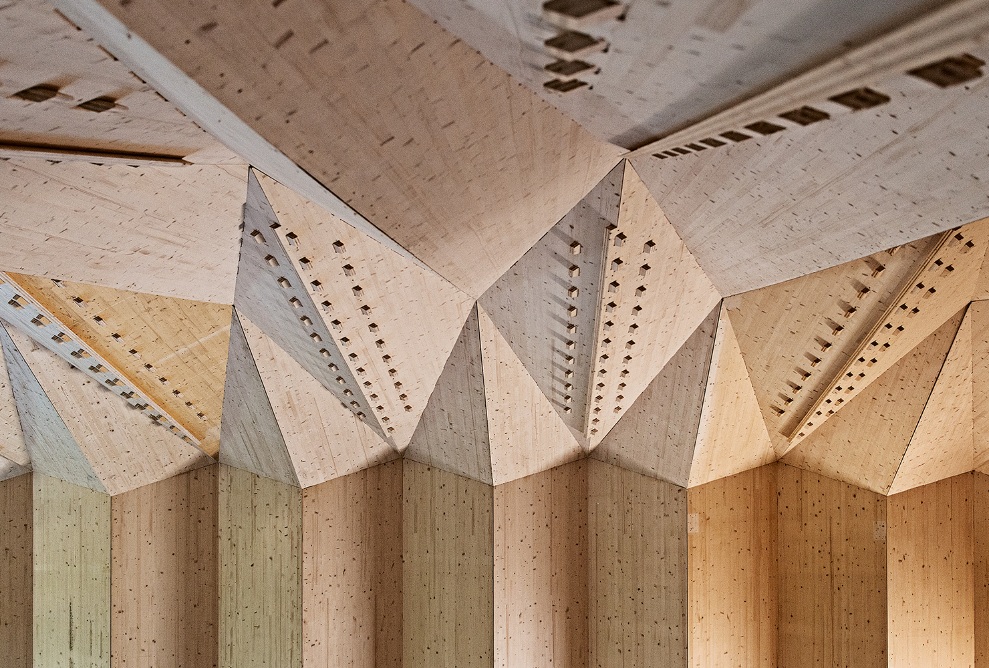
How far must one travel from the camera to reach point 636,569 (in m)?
13.1

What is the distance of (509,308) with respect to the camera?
374 inches

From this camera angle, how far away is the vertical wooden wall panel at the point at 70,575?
41.2 ft

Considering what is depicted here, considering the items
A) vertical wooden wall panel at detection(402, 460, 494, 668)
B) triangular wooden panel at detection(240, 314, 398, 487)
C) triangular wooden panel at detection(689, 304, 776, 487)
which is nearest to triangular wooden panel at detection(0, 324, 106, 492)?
triangular wooden panel at detection(240, 314, 398, 487)

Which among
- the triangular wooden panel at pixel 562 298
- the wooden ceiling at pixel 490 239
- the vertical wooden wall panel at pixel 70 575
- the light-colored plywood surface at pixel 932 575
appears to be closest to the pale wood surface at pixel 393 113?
the wooden ceiling at pixel 490 239


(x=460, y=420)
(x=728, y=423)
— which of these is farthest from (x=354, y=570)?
(x=728, y=423)

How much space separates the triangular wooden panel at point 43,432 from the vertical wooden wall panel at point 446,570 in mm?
4732

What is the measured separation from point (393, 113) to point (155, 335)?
5702mm

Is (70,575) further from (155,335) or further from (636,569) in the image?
(636,569)

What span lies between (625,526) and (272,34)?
10613mm

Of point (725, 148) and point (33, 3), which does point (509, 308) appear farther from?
point (33, 3)

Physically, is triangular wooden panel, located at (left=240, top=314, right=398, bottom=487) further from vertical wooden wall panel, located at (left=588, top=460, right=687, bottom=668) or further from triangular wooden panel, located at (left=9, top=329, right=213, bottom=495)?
vertical wooden wall panel, located at (left=588, top=460, right=687, bottom=668)

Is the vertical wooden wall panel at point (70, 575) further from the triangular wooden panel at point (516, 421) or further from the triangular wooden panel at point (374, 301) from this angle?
the triangular wooden panel at point (516, 421)

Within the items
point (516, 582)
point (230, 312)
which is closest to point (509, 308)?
point (230, 312)

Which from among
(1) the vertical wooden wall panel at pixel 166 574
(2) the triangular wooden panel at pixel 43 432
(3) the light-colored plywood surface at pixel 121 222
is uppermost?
(3) the light-colored plywood surface at pixel 121 222
